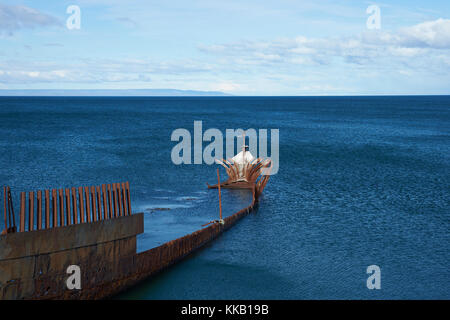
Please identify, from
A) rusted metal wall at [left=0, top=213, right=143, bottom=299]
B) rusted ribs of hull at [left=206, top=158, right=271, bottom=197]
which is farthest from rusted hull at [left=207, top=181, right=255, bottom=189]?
rusted metal wall at [left=0, top=213, right=143, bottom=299]

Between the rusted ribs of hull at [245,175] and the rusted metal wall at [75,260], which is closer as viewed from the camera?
the rusted metal wall at [75,260]

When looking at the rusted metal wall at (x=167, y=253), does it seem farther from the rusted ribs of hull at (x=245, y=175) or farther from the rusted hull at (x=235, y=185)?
the rusted ribs of hull at (x=245, y=175)

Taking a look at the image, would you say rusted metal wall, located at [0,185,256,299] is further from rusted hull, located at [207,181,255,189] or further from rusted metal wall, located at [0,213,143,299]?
rusted hull, located at [207,181,255,189]

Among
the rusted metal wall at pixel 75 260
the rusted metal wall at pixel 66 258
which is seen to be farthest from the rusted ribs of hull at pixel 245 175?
the rusted metal wall at pixel 66 258

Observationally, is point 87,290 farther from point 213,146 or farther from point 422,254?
point 213,146

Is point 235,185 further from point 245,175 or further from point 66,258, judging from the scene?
point 66,258

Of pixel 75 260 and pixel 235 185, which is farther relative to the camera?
pixel 235 185

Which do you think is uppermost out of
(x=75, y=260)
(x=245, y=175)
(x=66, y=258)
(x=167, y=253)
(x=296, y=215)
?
(x=245, y=175)

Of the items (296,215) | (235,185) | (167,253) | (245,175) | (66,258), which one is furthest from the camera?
(235,185)

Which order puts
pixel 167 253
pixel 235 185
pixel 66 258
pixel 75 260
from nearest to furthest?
pixel 66 258 → pixel 75 260 → pixel 167 253 → pixel 235 185

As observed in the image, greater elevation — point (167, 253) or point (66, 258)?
point (66, 258)

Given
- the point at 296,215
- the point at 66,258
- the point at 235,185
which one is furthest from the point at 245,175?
the point at 66,258

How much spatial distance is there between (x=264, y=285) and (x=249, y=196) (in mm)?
15406

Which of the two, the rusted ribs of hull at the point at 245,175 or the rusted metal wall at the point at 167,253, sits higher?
the rusted ribs of hull at the point at 245,175
